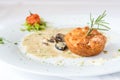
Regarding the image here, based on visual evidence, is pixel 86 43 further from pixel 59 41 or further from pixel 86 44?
pixel 59 41

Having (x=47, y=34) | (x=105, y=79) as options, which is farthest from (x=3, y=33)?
(x=105, y=79)

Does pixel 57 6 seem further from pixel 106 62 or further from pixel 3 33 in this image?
pixel 106 62

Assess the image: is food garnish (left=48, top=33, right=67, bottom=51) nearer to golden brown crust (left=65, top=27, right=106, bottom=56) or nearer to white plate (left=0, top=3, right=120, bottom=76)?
golden brown crust (left=65, top=27, right=106, bottom=56)

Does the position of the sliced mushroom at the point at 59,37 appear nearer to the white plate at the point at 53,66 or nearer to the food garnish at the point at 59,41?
the food garnish at the point at 59,41

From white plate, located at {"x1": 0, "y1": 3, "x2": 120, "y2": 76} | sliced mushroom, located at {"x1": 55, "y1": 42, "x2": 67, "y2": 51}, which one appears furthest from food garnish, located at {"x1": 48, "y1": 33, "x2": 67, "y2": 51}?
white plate, located at {"x1": 0, "y1": 3, "x2": 120, "y2": 76}

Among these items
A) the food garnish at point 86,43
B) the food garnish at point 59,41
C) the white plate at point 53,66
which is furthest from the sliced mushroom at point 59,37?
the white plate at point 53,66

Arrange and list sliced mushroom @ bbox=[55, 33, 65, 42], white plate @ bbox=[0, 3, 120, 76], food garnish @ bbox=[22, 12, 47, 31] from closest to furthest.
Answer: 1. white plate @ bbox=[0, 3, 120, 76]
2. sliced mushroom @ bbox=[55, 33, 65, 42]
3. food garnish @ bbox=[22, 12, 47, 31]

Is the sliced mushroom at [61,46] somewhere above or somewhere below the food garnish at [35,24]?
below
